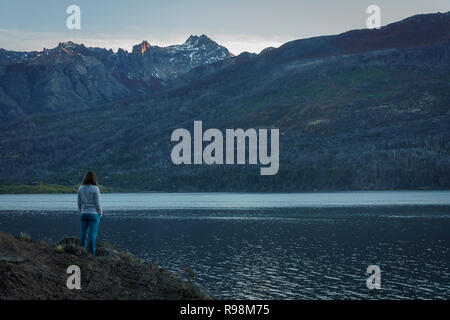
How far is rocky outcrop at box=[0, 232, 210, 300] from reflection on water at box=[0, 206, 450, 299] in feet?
35.9

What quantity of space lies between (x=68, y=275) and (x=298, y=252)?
36019 millimetres

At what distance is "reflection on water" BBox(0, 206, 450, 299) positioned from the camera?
36.8 metres

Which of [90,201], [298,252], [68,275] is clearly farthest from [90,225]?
[298,252]

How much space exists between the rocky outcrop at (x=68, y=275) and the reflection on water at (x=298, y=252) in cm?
1095

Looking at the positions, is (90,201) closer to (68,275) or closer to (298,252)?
(68,275)

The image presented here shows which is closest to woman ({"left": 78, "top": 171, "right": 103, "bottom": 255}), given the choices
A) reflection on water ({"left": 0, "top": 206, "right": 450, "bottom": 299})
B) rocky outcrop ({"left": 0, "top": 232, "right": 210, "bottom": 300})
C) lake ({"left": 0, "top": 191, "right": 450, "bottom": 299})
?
rocky outcrop ({"left": 0, "top": 232, "right": 210, "bottom": 300})

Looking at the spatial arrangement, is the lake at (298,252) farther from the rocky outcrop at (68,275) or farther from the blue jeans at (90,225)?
the blue jeans at (90,225)

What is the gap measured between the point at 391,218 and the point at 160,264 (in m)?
60.2

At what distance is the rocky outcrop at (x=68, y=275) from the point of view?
65.7 feet

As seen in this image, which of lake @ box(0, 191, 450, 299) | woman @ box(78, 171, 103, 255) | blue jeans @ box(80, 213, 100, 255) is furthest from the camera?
lake @ box(0, 191, 450, 299)

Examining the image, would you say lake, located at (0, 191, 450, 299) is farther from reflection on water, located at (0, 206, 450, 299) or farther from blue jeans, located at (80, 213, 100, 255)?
blue jeans, located at (80, 213, 100, 255)

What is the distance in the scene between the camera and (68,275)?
22000 millimetres

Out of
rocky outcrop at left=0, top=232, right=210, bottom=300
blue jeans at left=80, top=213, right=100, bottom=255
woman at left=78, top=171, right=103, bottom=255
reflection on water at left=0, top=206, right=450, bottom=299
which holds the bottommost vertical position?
reflection on water at left=0, top=206, right=450, bottom=299

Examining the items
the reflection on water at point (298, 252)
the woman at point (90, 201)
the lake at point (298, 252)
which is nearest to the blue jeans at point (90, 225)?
the woman at point (90, 201)
